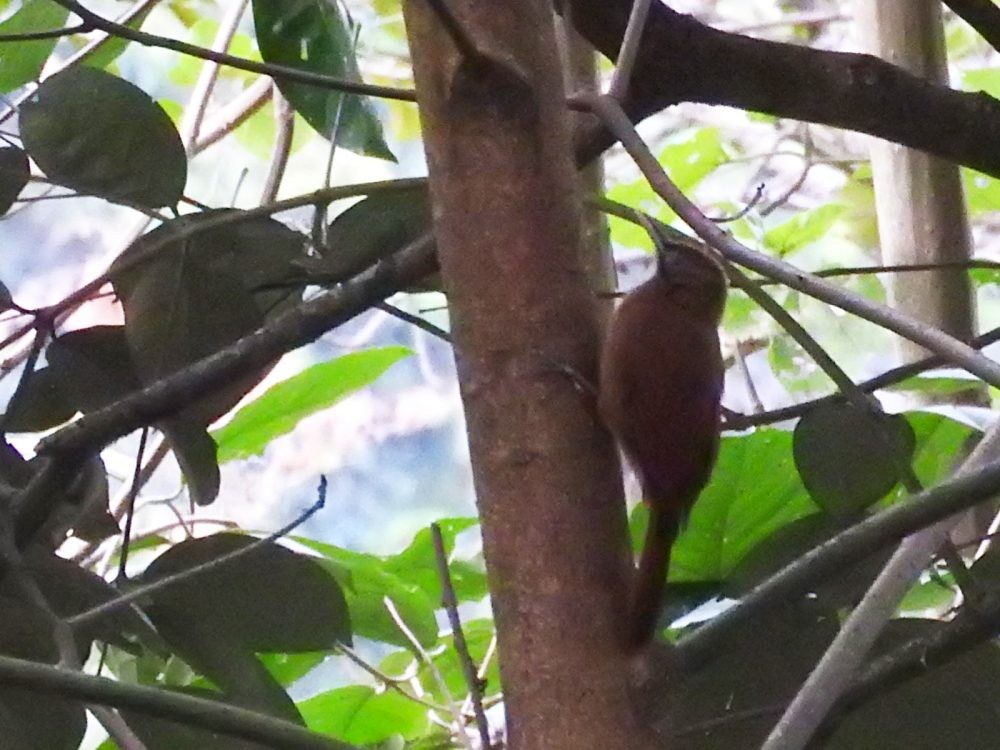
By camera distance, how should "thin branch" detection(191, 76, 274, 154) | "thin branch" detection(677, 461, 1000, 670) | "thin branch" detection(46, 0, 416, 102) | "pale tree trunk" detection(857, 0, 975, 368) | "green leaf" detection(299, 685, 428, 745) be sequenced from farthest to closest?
"thin branch" detection(191, 76, 274, 154), "pale tree trunk" detection(857, 0, 975, 368), "green leaf" detection(299, 685, 428, 745), "thin branch" detection(46, 0, 416, 102), "thin branch" detection(677, 461, 1000, 670)

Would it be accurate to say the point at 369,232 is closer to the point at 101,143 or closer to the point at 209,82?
the point at 101,143

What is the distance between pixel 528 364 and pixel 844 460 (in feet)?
0.79

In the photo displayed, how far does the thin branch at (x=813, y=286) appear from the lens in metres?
0.39

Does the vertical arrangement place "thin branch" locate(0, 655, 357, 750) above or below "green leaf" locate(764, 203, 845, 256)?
below

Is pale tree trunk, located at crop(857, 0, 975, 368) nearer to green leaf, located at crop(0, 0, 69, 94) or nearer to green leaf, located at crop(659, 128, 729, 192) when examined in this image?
green leaf, located at crop(659, 128, 729, 192)

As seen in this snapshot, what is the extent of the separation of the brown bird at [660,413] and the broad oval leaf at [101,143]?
36cm

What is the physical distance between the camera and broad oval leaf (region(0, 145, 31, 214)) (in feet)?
2.41

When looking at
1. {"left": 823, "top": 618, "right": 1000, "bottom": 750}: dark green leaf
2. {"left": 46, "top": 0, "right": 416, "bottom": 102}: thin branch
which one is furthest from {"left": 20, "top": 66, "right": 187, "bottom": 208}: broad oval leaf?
{"left": 823, "top": 618, "right": 1000, "bottom": 750}: dark green leaf

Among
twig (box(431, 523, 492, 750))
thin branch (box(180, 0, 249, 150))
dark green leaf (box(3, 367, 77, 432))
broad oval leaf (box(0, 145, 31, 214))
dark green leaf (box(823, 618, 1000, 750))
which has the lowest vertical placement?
dark green leaf (box(823, 618, 1000, 750))

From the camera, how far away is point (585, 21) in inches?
25.7

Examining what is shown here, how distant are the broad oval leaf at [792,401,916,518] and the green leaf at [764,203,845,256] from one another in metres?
0.63

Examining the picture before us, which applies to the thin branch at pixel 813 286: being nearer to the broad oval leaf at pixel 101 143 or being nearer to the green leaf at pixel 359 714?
the broad oval leaf at pixel 101 143

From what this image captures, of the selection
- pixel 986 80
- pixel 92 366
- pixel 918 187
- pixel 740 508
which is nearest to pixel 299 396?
pixel 92 366

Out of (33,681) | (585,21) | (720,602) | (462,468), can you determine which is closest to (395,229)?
(585,21)
